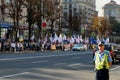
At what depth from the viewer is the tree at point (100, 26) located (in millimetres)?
130375

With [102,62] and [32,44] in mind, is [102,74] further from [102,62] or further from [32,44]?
[32,44]

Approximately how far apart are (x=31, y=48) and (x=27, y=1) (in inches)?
616

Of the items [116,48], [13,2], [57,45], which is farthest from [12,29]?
[116,48]

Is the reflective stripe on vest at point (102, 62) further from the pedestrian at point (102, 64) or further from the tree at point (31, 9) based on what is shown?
the tree at point (31, 9)

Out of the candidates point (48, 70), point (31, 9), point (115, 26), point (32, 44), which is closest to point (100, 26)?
point (115, 26)

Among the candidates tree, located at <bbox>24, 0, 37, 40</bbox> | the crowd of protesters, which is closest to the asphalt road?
the crowd of protesters

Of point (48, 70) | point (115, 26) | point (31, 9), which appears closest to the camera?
point (48, 70)

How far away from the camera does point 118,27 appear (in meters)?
165

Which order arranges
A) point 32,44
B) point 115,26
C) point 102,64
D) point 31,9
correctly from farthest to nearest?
point 115,26, point 31,9, point 32,44, point 102,64

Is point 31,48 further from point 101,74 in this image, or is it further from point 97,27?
point 97,27

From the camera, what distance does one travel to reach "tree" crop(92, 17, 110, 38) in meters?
130

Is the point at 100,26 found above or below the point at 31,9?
below

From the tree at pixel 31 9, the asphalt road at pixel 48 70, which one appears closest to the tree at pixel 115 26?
the tree at pixel 31 9

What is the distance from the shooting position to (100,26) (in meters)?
132
